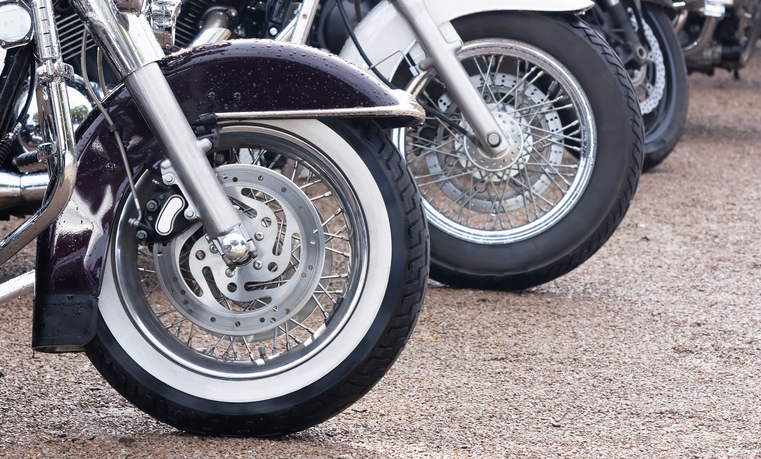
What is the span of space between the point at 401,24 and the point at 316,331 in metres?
1.48

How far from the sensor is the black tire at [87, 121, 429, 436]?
81.6 inches

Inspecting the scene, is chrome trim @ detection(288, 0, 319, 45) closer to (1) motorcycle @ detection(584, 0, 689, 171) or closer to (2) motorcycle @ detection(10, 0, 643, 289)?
(2) motorcycle @ detection(10, 0, 643, 289)

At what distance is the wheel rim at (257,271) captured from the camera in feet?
6.87

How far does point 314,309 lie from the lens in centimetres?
Result: 218

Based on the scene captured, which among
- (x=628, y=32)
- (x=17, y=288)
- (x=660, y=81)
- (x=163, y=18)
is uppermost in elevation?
(x=163, y=18)

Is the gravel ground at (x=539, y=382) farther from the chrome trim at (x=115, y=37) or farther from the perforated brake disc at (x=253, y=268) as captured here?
the chrome trim at (x=115, y=37)

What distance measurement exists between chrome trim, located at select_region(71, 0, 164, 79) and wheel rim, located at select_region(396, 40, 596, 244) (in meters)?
1.46

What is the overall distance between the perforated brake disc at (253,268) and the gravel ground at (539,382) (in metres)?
0.31

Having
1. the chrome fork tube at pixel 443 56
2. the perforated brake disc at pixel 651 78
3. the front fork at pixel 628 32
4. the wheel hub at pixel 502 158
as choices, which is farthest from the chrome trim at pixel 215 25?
the perforated brake disc at pixel 651 78

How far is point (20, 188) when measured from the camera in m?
2.66

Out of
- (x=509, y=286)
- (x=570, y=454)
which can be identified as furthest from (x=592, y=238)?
(x=570, y=454)

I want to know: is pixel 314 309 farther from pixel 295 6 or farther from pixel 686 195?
pixel 686 195

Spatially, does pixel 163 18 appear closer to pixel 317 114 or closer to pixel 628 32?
pixel 317 114

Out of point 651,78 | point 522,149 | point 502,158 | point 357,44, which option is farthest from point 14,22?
point 651,78
